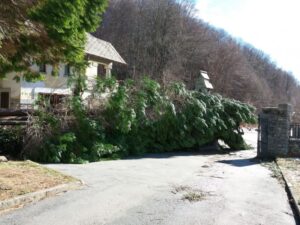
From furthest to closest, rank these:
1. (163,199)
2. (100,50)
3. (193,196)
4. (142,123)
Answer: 1. (100,50)
2. (142,123)
3. (193,196)
4. (163,199)

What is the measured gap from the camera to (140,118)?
1828 cm

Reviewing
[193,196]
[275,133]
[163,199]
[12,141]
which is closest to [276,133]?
[275,133]

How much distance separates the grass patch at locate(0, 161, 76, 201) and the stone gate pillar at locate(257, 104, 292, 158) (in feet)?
32.5

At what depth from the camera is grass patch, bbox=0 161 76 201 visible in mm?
9070

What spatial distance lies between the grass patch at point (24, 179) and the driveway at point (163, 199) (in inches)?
21.6

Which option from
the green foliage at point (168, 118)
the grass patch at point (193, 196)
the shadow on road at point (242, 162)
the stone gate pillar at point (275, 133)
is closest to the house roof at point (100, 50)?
the green foliage at point (168, 118)

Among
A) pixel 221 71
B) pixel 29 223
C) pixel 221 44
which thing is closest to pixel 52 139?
pixel 29 223

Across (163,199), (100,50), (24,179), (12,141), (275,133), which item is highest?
(100,50)

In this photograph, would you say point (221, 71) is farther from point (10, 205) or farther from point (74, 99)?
point (10, 205)

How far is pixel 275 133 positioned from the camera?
18.7m

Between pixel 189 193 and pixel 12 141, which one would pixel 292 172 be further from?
pixel 12 141

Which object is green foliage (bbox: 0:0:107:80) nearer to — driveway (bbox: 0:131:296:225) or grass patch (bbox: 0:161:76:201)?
grass patch (bbox: 0:161:76:201)

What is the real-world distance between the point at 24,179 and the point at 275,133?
A: 11517 mm

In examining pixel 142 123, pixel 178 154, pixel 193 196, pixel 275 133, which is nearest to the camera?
pixel 193 196
